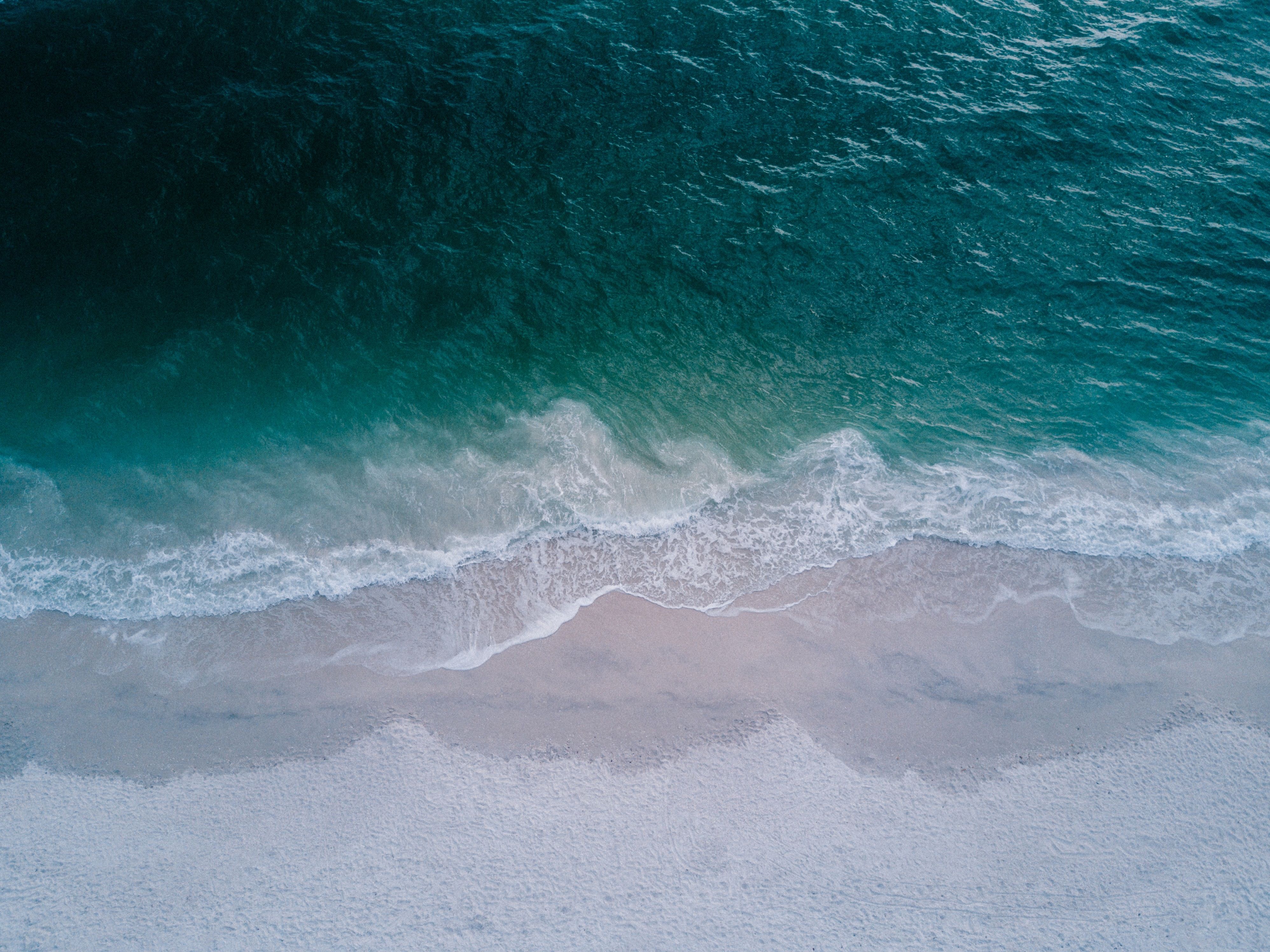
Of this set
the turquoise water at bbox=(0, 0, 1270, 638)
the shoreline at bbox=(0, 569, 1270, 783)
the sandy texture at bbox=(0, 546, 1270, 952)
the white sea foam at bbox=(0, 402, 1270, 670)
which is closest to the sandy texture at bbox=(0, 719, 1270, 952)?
the sandy texture at bbox=(0, 546, 1270, 952)

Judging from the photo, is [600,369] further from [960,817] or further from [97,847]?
[97,847]

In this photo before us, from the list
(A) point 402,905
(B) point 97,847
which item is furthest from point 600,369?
(B) point 97,847

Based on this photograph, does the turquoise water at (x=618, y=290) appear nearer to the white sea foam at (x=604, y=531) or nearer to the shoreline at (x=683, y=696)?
the white sea foam at (x=604, y=531)

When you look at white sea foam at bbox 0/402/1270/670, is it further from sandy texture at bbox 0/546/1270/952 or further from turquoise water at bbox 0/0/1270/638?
sandy texture at bbox 0/546/1270/952

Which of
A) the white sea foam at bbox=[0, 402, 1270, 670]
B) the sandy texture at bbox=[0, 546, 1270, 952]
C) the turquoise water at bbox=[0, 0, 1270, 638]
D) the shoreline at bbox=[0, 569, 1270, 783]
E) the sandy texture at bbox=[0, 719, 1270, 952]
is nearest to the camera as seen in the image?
the sandy texture at bbox=[0, 719, 1270, 952]

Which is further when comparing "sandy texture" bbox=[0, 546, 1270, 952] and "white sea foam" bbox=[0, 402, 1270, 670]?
"white sea foam" bbox=[0, 402, 1270, 670]

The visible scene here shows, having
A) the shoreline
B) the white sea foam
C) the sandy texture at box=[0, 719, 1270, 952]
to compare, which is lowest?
the sandy texture at box=[0, 719, 1270, 952]

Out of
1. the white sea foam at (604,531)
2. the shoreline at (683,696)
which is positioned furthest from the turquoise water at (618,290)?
the shoreline at (683,696)
